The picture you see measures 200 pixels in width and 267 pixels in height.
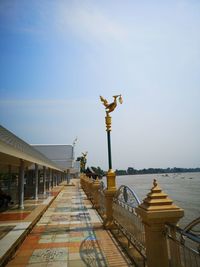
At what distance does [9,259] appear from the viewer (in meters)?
4.91

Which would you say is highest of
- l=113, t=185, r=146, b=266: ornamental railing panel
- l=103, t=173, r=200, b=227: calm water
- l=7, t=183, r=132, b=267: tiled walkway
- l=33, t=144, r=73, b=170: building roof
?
l=33, t=144, r=73, b=170: building roof

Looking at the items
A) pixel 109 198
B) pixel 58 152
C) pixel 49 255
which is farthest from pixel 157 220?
pixel 58 152

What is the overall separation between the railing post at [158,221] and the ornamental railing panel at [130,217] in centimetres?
81

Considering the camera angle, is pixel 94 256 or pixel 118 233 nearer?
pixel 94 256

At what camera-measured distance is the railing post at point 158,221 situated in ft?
10.8

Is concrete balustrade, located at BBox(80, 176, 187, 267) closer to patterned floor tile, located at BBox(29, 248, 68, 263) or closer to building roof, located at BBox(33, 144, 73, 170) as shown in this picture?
patterned floor tile, located at BBox(29, 248, 68, 263)

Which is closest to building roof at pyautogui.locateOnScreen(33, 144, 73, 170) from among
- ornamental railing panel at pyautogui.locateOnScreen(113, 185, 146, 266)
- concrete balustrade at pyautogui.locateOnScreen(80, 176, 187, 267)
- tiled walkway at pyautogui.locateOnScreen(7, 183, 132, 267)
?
tiled walkway at pyautogui.locateOnScreen(7, 183, 132, 267)

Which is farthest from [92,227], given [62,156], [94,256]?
[62,156]

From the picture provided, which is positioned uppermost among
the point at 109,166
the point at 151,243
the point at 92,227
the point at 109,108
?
the point at 109,108

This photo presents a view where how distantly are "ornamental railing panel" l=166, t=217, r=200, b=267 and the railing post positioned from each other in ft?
0.34

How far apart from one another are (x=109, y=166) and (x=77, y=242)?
2806mm

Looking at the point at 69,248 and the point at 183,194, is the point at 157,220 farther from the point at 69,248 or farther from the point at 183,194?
the point at 183,194

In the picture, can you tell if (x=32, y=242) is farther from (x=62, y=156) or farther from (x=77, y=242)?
(x=62, y=156)

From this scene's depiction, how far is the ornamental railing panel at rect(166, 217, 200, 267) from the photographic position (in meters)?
2.58
